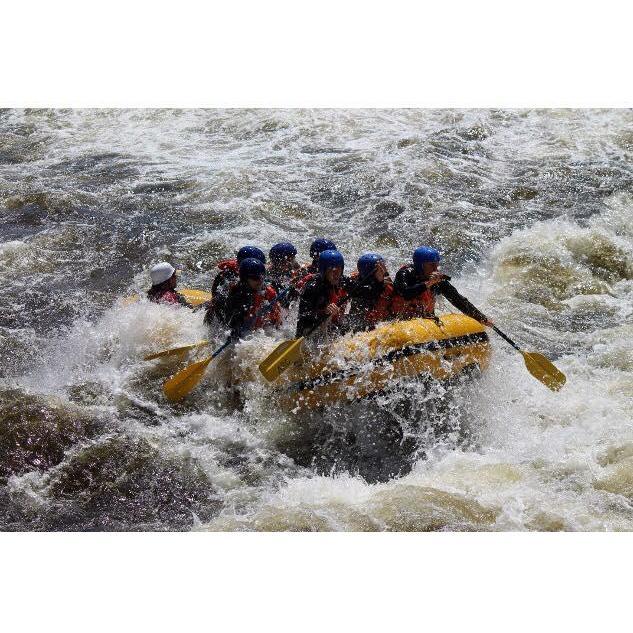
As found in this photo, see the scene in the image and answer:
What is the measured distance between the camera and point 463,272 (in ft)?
24.5

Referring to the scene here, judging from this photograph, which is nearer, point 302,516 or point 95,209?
point 302,516

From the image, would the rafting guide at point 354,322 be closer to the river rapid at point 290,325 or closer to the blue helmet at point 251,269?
the blue helmet at point 251,269

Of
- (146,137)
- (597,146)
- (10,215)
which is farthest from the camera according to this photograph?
(146,137)

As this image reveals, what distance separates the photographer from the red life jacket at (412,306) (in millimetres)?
5199

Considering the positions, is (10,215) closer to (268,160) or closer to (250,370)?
(268,160)

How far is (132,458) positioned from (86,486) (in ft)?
1.13

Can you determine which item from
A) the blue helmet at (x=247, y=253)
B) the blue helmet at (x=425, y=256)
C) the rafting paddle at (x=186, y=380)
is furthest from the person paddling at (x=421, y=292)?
the rafting paddle at (x=186, y=380)

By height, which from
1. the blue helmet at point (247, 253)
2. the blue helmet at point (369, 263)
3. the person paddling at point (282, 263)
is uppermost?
the blue helmet at point (369, 263)

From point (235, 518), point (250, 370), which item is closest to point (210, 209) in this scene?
point (250, 370)

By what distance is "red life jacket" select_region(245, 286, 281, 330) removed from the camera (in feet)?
17.4

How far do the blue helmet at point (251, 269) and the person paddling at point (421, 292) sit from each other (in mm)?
856

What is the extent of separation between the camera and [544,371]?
16.8 feet

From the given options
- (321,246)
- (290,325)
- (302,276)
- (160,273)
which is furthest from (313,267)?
(160,273)

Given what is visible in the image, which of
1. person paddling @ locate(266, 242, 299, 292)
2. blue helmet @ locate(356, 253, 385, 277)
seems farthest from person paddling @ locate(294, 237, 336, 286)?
blue helmet @ locate(356, 253, 385, 277)
